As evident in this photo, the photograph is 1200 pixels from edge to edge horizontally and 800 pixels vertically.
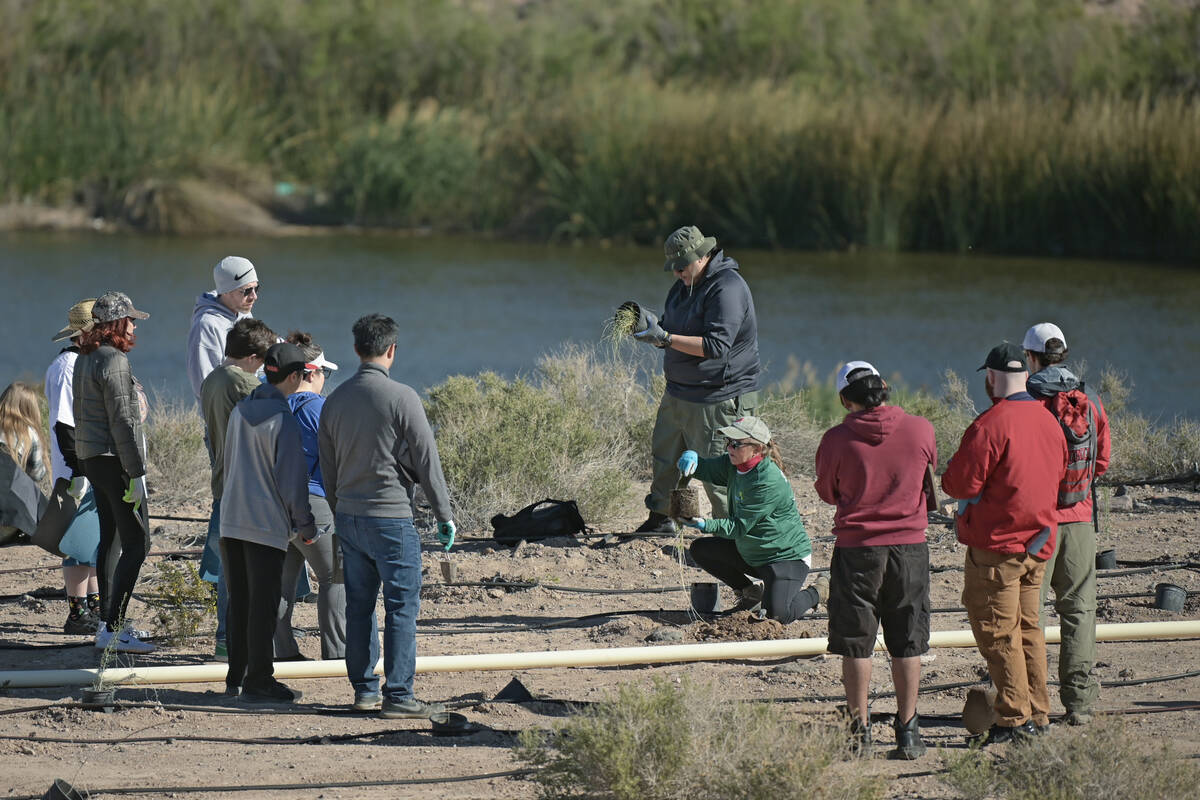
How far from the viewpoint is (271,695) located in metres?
6.84

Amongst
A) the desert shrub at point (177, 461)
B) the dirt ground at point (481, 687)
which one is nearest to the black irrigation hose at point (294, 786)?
the dirt ground at point (481, 687)

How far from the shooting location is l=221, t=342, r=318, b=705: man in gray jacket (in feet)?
21.8

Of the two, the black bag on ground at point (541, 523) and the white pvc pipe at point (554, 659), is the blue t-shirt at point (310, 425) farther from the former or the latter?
the black bag on ground at point (541, 523)

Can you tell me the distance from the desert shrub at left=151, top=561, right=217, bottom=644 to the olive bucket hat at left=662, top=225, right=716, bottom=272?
293cm

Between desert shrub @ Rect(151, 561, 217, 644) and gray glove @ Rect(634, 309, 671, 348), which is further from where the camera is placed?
gray glove @ Rect(634, 309, 671, 348)

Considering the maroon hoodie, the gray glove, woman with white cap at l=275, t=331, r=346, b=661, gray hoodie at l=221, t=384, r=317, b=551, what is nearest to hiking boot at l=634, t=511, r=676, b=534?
the gray glove

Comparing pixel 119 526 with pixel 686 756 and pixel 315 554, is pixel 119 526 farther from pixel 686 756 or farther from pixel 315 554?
pixel 686 756

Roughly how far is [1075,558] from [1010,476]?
1.99 feet

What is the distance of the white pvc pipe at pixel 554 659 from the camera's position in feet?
22.7

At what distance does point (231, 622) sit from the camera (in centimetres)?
684

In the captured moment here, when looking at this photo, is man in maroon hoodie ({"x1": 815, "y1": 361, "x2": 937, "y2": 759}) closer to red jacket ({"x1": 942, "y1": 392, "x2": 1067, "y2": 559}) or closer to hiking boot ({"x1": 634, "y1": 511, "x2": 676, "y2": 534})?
red jacket ({"x1": 942, "y1": 392, "x2": 1067, "y2": 559})

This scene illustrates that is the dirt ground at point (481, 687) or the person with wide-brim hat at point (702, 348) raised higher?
the person with wide-brim hat at point (702, 348)

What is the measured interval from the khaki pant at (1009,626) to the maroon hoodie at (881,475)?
0.33 metres

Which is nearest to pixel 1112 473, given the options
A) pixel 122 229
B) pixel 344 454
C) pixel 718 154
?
pixel 344 454
